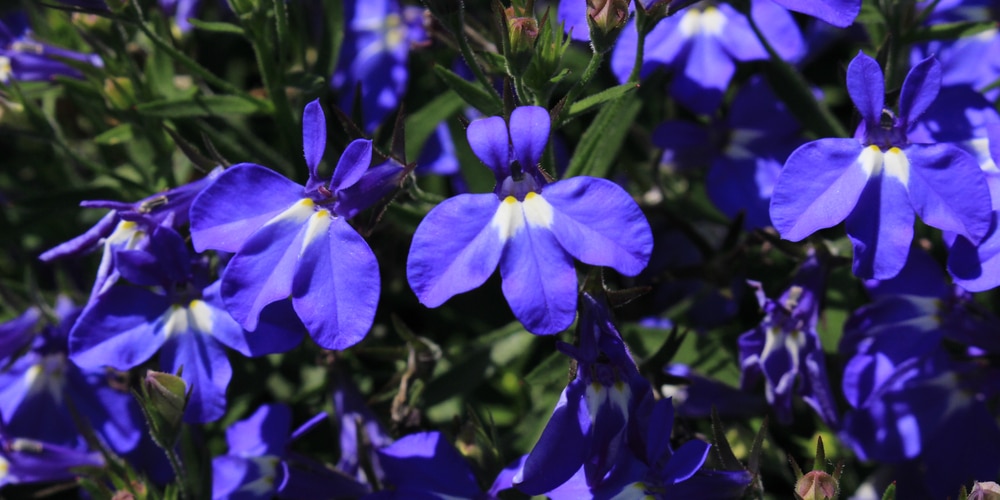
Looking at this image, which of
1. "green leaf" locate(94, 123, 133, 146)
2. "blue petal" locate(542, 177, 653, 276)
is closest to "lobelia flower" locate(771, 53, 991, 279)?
"blue petal" locate(542, 177, 653, 276)

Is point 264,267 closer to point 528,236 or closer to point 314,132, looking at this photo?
point 314,132

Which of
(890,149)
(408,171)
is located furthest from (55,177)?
(890,149)

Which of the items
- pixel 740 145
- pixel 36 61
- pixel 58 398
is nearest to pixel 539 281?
pixel 740 145

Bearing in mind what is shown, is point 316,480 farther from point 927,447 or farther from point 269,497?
point 927,447

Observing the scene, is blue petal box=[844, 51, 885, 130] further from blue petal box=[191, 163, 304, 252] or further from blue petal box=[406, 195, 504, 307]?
blue petal box=[191, 163, 304, 252]

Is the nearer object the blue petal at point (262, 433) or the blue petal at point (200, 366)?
the blue petal at point (200, 366)

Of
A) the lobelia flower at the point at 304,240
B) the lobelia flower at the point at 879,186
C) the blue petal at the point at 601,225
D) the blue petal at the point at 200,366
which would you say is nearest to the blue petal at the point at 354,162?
the lobelia flower at the point at 304,240

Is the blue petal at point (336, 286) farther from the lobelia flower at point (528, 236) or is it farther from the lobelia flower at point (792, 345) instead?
the lobelia flower at point (792, 345)
